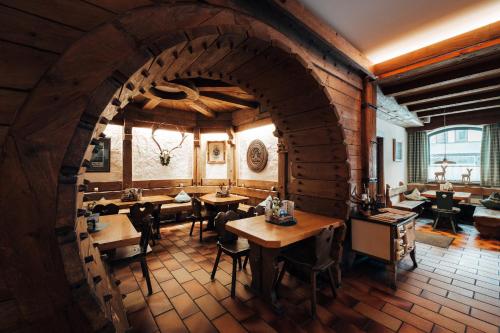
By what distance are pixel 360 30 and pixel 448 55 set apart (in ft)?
4.19

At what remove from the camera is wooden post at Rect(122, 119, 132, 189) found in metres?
5.50

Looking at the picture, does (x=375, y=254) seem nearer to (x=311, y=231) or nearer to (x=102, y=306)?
(x=311, y=231)

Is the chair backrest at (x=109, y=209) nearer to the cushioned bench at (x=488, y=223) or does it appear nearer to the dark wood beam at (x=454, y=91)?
the dark wood beam at (x=454, y=91)

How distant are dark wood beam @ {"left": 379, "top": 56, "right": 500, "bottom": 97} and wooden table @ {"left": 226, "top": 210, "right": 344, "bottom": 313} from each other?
2779 millimetres

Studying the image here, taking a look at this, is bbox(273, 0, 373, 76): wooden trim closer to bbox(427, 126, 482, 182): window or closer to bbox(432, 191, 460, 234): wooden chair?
bbox(432, 191, 460, 234): wooden chair

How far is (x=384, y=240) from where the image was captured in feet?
9.46

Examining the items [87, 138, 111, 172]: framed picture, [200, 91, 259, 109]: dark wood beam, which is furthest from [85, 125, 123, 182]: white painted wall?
[200, 91, 259, 109]: dark wood beam

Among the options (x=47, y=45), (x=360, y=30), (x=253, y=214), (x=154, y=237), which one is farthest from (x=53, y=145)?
(x=154, y=237)

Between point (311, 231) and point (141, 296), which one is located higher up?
point (311, 231)

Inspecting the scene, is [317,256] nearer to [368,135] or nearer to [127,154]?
[368,135]

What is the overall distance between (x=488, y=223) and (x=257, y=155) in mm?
5732

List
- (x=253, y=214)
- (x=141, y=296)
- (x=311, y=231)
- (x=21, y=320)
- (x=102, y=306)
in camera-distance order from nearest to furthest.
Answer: (x=21, y=320), (x=102, y=306), (x=311, y=231), (x=141, y=296), (x=253, y=214)

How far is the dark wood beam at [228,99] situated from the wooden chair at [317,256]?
3820 mm

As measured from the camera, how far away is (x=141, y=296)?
261cm
